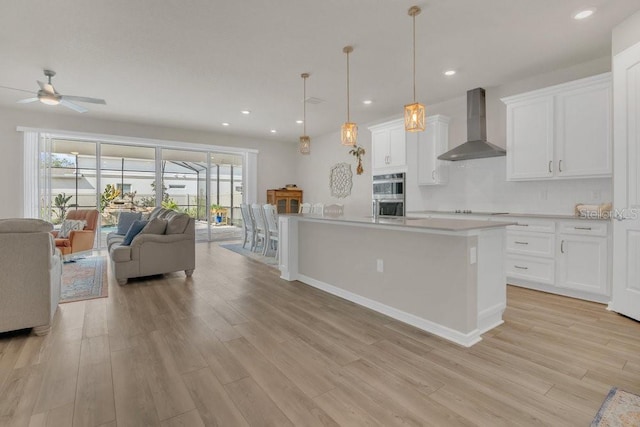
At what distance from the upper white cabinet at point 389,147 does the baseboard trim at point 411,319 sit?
2.82m

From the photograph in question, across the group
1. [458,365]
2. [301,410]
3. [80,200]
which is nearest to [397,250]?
[458,365]

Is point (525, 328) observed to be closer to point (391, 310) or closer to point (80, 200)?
point (391, 310)

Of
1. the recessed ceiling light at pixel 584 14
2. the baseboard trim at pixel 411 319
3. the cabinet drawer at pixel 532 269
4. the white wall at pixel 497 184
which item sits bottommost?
the baseboard trim at pixel 411 319

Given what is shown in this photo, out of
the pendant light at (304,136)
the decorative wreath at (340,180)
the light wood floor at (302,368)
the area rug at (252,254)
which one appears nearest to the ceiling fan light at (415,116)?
the pendant light at (304,136)

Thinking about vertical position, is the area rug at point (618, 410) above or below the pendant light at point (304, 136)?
below

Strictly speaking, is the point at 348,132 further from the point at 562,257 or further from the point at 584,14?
the point at 562,257

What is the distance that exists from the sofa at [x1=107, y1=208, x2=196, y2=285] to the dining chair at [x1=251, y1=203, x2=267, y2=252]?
1649 mm

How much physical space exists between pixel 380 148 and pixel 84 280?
509 cm

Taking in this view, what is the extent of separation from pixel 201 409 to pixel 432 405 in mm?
1228

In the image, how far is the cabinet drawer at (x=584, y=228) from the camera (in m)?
3.30

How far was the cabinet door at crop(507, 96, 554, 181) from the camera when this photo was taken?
3.86 metres

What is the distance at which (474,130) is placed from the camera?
4.72m

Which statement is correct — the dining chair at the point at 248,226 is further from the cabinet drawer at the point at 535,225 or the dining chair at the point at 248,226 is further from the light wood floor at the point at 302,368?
the cabinet drawer at the point at 535,225

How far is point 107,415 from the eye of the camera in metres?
1.61
